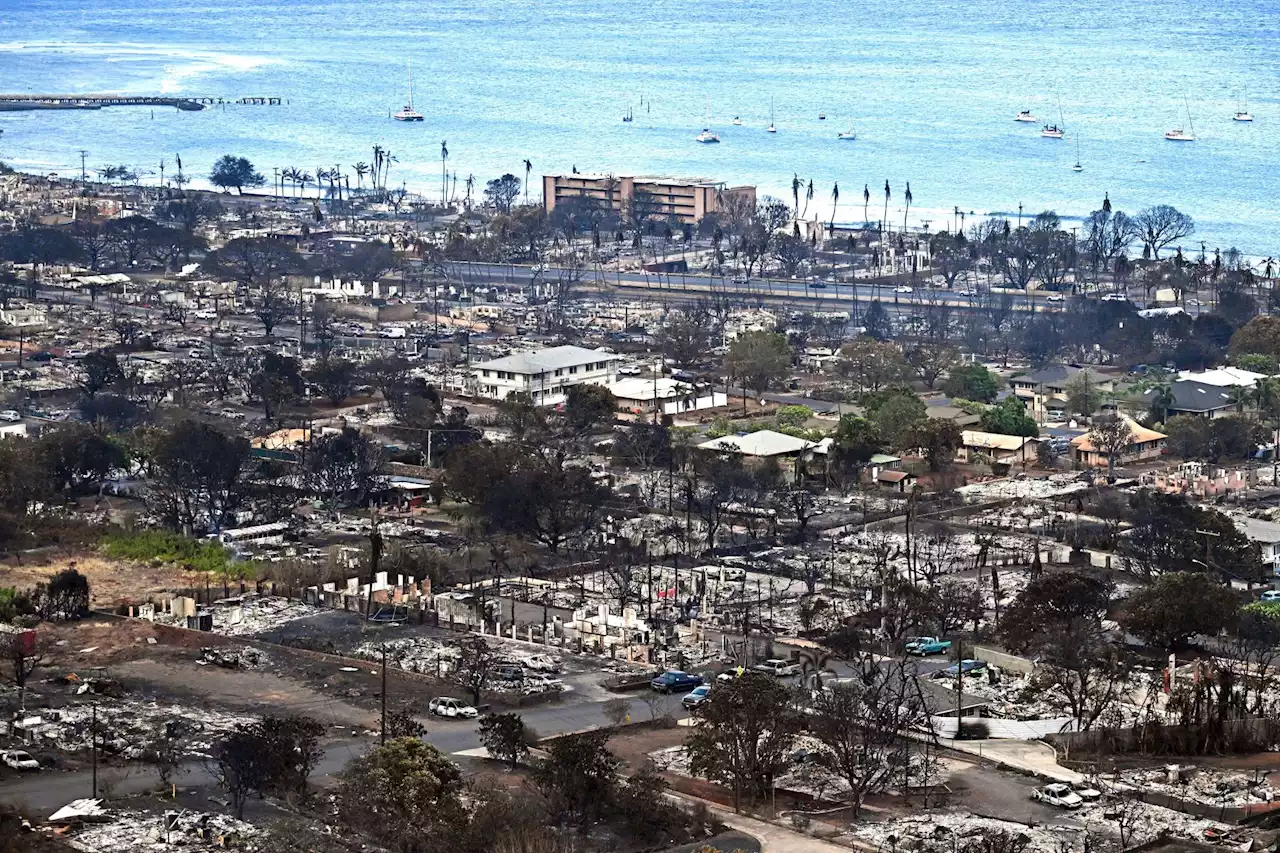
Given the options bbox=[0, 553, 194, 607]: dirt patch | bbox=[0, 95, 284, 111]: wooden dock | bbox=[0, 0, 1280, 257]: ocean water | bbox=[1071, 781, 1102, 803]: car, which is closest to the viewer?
bbox=[1071, 781, 1102, 803]: car

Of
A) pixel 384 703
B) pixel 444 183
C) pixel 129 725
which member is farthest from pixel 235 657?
pixel 444 183

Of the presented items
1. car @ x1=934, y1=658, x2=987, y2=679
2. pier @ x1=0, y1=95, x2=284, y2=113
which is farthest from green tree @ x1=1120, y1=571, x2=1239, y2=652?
pier @ x1=0, y1=95, x2=284, y2=113

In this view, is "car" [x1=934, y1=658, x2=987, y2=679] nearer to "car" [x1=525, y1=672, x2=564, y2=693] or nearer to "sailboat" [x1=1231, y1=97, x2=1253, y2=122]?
"car" [x1=525, y1=672, x2=564, y2=693]

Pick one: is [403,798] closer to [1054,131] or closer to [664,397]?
[664,397]

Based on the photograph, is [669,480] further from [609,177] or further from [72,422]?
[609,177]

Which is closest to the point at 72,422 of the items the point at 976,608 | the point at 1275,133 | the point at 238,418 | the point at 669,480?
the point at 238,418

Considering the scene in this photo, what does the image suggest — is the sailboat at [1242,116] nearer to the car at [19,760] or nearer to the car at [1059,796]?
the car at [1059,796]
